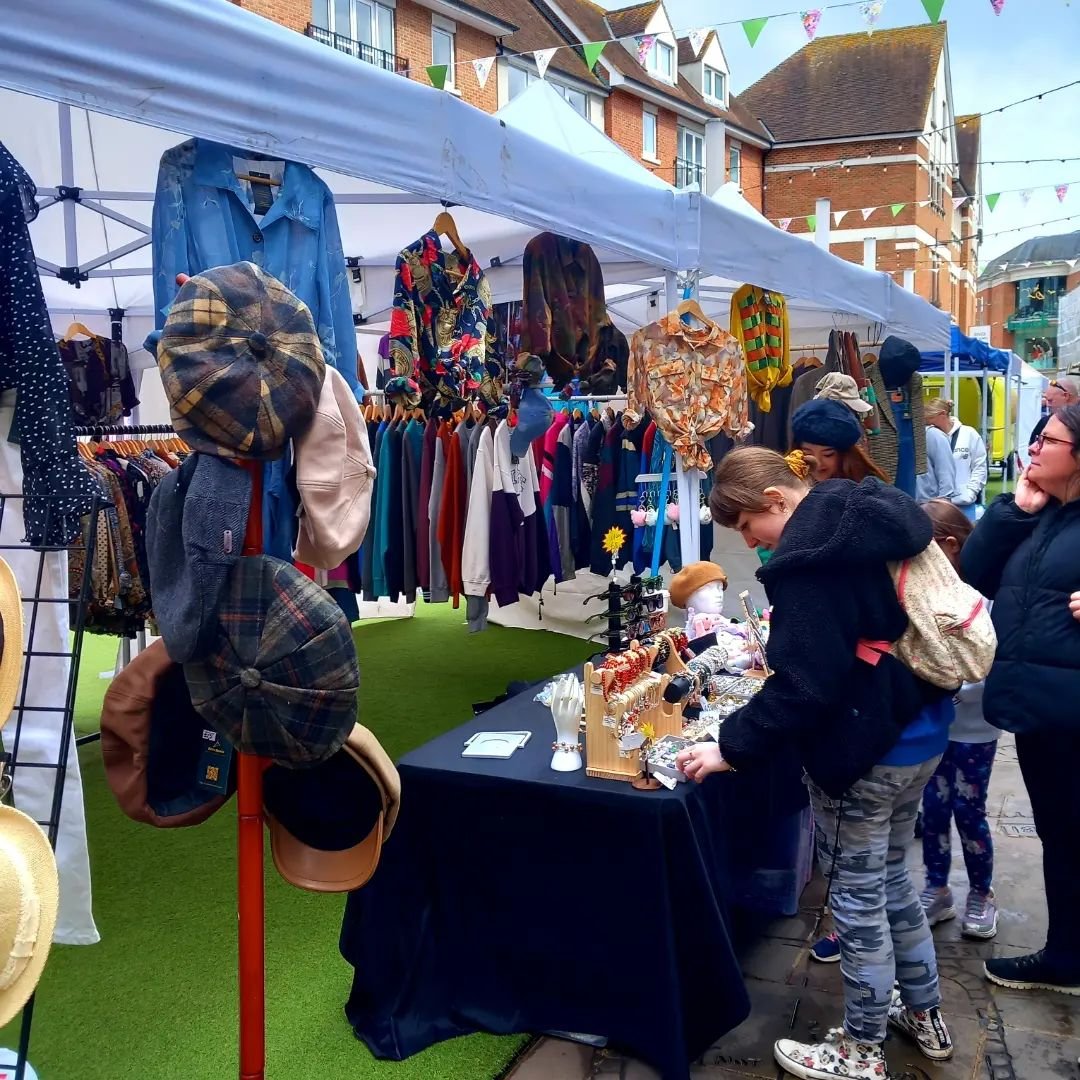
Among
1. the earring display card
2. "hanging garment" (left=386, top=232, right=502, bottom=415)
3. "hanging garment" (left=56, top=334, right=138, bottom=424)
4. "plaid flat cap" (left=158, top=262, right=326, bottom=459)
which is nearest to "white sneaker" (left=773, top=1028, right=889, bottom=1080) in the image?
the earring display card

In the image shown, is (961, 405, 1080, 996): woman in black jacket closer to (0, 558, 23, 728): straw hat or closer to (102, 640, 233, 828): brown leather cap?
(102, 640, 233, 828): brown leather cap

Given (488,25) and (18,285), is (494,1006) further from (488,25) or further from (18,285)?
(488,25)

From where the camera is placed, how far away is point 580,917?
2227 mm

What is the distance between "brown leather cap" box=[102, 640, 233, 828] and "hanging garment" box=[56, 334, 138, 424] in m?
3.65

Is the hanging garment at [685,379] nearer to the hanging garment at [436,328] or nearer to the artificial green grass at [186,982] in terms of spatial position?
the hanging garment at [436,328]

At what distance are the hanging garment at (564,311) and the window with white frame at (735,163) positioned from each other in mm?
19436

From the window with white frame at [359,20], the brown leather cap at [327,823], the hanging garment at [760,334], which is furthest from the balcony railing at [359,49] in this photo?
the brown leather cap at [327,823]

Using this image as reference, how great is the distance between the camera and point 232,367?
1.43 metres

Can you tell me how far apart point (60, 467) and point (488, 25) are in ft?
49.0

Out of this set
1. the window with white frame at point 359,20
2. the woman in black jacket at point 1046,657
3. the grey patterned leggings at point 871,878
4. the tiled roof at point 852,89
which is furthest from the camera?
the tiled roof at point 852,89

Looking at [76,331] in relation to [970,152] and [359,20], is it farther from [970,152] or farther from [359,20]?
[970,152]

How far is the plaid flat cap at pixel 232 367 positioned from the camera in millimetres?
1425

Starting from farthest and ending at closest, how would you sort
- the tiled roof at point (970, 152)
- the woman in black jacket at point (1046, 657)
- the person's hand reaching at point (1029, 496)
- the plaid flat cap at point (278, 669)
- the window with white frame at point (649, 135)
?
the tiled roof at point (970, 152), the window with white frame at point (649, 135), the person's hand reaching at point (1029, 496), the woman in black jacket at point (1046, 657), the plaid flat cap at point (278, 669)

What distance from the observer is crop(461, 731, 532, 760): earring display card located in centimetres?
237
